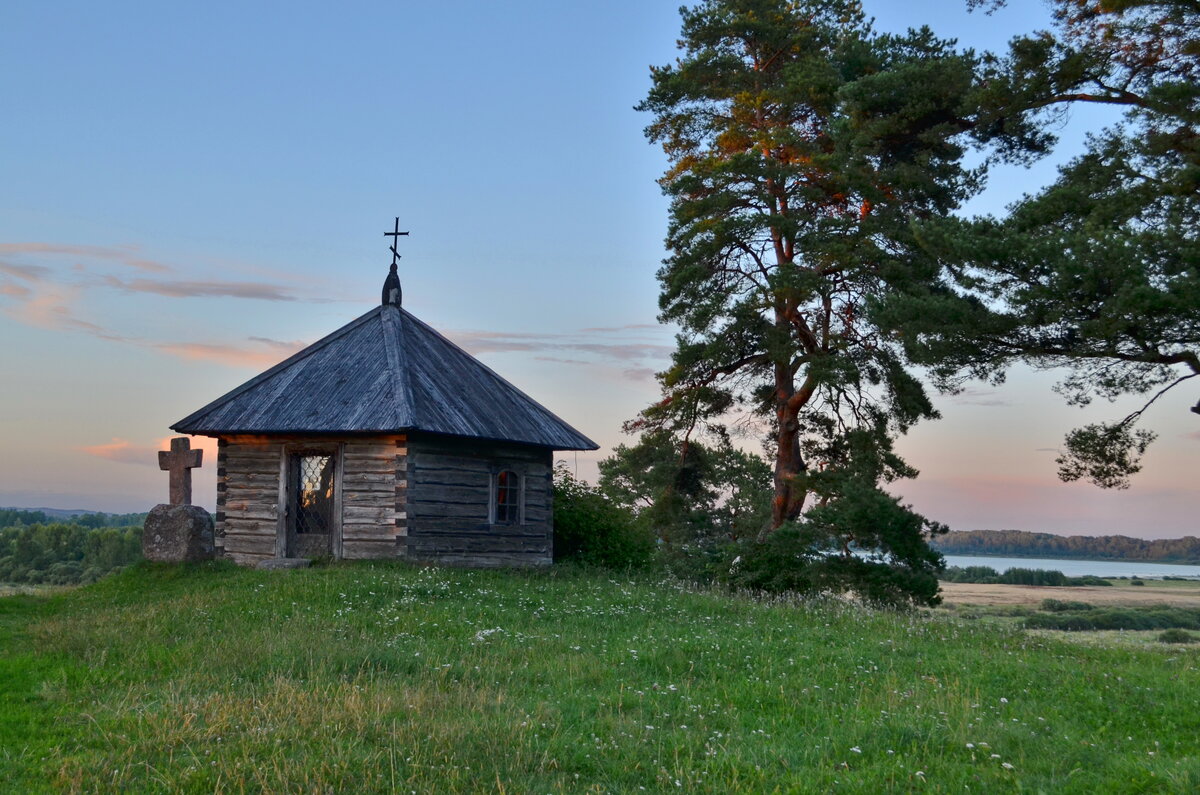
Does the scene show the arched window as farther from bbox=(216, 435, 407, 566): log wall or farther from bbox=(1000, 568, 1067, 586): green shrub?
bbox=(1000, 568, 1067, 586): green shrub

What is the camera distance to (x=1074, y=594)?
45.2 m

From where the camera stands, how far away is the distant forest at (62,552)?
65000 mm

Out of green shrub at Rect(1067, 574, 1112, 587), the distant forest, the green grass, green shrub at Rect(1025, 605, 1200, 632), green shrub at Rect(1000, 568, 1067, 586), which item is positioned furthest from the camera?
the distant forest

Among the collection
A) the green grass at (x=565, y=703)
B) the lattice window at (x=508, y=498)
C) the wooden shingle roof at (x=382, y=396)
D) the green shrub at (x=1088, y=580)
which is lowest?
the green shrub at (x=1088, y=580)

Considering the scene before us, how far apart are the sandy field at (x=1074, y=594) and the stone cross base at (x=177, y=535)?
25132 mm

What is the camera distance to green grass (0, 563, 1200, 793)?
6824mm

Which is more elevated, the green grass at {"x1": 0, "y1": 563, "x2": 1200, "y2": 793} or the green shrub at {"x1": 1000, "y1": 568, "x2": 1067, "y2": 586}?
the green grass at {"x1": 0, "y1": 563, "x2": 1200, "y2": 793}

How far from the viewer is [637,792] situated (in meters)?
6.48

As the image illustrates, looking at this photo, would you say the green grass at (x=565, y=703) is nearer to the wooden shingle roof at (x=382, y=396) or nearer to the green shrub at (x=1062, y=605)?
the wooden shingle roof at (x=382, y=396)

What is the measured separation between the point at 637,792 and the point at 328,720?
288 cm

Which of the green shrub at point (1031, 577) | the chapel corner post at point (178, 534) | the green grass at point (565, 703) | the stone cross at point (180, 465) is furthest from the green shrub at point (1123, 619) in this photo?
the stone cross at point (180, 465)

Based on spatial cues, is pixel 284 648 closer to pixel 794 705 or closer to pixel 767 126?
pixel 794 705

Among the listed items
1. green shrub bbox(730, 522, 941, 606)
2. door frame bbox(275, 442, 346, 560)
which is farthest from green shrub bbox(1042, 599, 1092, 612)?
door frame bbox(275, 442, 346, 560)

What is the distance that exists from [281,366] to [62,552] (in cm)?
6175
